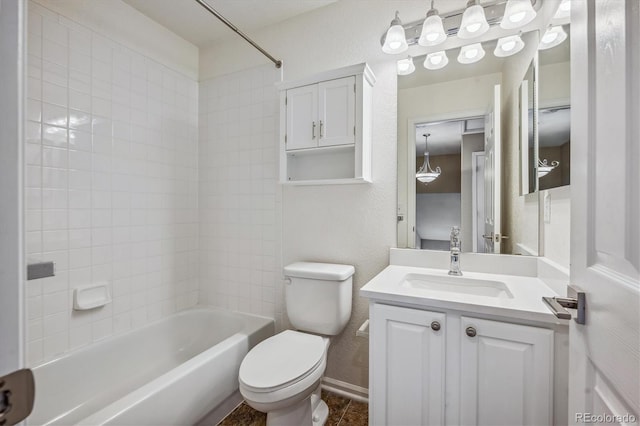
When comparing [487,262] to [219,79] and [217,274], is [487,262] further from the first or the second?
[219,79]

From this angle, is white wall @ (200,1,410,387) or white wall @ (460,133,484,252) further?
white wall @ (200,1,410,387)

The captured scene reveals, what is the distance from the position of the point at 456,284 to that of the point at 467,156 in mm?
690

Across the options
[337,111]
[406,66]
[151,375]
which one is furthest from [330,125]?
[151,375]

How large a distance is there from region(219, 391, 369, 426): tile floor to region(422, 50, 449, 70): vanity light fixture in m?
2.03

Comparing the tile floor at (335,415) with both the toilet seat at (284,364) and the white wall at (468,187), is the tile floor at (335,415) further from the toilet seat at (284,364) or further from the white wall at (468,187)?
the white wall at (468,187)

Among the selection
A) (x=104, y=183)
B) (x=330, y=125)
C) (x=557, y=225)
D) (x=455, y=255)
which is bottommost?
(x=455, y=255)

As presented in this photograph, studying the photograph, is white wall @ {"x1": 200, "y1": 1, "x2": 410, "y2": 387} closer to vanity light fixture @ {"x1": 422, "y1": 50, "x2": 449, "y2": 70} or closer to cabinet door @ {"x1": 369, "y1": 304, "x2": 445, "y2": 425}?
vanity light fixture @ {"x1": 422, "y1": 50, "x2": 449, "y2": 70}

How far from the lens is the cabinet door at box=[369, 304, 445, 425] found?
113cm

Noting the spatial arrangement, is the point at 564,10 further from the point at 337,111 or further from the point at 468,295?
the point at 468,295

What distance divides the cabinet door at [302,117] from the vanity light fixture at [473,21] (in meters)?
0.81

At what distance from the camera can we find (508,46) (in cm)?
148

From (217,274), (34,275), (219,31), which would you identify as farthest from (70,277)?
(219,31)

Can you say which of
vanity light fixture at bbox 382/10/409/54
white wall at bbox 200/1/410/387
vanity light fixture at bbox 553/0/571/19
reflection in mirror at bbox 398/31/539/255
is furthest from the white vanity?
vanity light fixture at bbox 382/10/409/54
